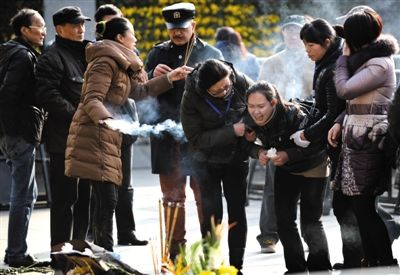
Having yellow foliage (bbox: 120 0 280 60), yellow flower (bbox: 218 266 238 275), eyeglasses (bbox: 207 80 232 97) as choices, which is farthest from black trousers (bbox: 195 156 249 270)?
yellow foliage (bbox: 120 0 280 60)

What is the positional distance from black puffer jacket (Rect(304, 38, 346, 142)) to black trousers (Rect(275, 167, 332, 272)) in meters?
0.37

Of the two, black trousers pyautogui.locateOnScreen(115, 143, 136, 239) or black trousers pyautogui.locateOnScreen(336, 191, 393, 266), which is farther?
black trousers pyautogui.locateOnScreen(115, 143, 136, 239)

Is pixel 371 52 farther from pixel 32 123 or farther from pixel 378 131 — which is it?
pixel 32 123

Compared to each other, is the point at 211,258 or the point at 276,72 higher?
the point at 276,72

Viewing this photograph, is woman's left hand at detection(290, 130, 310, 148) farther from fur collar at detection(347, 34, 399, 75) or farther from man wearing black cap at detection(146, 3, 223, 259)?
man wearing black cap at detection(146, 3, 223, 259)

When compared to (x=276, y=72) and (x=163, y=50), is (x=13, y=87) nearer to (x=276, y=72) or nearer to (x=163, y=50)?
(x=163, y=50)

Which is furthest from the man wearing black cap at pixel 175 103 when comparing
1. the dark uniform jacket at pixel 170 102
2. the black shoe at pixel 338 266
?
the black shoe at pixel 338 266

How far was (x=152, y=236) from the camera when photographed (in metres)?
9.70

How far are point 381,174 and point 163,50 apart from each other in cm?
249

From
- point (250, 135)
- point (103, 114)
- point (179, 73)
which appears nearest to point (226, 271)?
point (250, 135)

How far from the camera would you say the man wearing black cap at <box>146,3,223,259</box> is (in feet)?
27.9

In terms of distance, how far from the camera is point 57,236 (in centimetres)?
841

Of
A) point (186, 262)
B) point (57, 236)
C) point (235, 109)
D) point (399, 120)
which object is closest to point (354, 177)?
point (399, 120)

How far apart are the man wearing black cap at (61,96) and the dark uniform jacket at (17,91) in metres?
0.14
